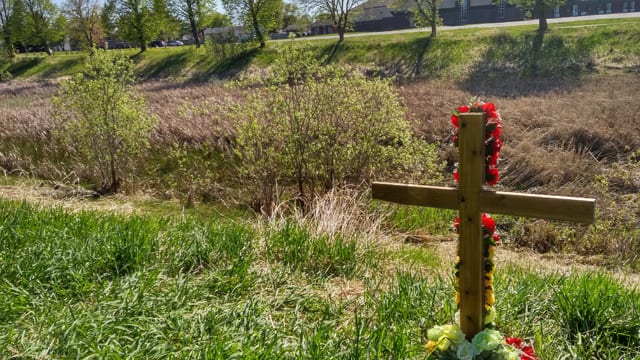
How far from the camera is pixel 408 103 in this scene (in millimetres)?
14758

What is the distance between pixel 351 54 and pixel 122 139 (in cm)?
2621

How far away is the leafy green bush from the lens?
773cm

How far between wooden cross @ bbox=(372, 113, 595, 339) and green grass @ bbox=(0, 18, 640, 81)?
14.6 meters

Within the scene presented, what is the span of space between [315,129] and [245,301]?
4.41 metres

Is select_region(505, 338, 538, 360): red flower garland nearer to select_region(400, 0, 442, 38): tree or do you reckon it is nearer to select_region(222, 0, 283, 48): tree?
select_region(400, 0, 442, 38): tree

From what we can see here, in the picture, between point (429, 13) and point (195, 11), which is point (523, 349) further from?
point (195, 11)

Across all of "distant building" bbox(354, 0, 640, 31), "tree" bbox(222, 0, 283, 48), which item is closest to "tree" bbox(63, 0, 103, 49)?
"tree" bbox(222, 0, 283, 48)

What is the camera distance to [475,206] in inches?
108

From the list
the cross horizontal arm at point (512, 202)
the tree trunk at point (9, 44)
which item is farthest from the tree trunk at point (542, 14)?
the tree trunk at point (9, 44)

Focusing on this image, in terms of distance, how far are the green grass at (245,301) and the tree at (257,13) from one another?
35975mm

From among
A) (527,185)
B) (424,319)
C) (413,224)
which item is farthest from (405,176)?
(424,319)

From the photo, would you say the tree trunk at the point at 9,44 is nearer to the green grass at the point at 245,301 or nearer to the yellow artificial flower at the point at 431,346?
the green grass at the point at 245,301

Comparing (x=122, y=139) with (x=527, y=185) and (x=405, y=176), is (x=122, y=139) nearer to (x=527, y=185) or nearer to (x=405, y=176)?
(x=405, y=176)

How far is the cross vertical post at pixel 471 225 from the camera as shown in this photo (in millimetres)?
2674
